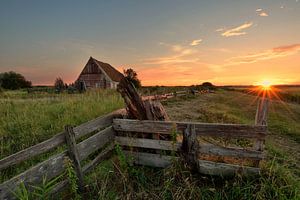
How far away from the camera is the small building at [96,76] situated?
38.2 metres

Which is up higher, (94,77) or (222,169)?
(94,77)

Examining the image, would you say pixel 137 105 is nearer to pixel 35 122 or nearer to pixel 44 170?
pixel 44 170

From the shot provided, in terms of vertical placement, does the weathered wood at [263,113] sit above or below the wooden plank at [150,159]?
above

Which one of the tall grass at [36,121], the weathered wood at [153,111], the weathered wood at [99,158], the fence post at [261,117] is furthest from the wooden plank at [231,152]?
the tall grass at [36,121]

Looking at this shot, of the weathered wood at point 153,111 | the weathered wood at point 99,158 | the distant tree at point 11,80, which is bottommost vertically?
the weathered wood at point 99,158

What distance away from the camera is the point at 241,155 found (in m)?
3.79

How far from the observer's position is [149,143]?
449 centimetres

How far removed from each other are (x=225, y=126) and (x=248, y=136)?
0.40m

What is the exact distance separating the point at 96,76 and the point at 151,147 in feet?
117

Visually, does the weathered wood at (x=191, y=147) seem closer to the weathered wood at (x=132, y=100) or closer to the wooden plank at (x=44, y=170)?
the weathered wood at (x=132, y=100)

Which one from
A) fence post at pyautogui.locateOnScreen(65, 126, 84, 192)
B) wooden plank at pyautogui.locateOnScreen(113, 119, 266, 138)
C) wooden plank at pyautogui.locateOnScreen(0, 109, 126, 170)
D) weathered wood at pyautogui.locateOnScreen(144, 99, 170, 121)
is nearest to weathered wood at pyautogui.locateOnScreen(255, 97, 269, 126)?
wooden plank at pyautogui.locateOnScreen(113, 119, 266, 138)

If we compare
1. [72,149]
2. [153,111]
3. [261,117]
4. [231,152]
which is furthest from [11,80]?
[261,117]

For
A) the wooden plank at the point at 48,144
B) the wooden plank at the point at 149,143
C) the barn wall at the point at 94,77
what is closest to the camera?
the wooden plank at the point at 48,144

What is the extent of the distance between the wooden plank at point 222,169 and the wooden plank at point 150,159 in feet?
2.06
